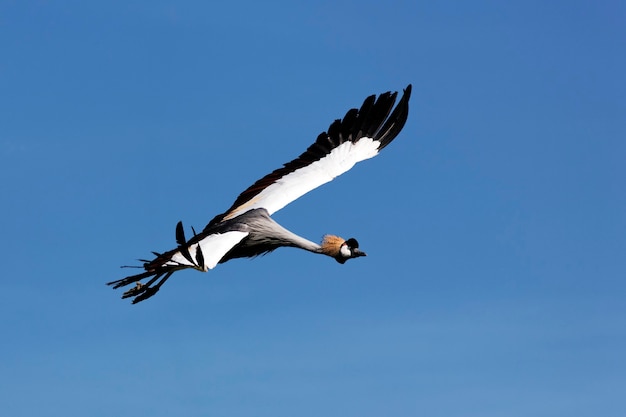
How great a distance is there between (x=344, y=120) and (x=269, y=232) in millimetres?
5144

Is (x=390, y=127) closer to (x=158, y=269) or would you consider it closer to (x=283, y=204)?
(x=283, y=204)

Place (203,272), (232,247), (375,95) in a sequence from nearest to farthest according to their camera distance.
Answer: (203,272), (232,247), (375,95)

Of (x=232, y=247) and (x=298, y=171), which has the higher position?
(x=298, y=171)

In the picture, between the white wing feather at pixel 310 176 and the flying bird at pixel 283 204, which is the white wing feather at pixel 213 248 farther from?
the white wing feather at pixel 310 176

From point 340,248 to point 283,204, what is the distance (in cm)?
213

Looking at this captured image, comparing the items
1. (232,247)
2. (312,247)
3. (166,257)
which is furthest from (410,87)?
(166,257)

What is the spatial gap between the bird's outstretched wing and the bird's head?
2.01 meters

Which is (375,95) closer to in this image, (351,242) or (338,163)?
(338,163)

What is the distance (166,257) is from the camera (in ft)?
70.5

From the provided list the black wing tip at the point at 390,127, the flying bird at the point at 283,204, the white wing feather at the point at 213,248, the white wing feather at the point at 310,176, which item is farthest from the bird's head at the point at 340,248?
the black wing tip at the point at 390,127

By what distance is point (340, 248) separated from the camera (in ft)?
81.3

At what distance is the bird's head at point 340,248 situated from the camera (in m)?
24.8

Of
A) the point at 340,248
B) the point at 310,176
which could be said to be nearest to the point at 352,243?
the point at 340,248

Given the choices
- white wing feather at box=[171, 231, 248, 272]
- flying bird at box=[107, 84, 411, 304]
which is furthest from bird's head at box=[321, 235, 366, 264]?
white wing feather at box=[171, 231, 248, 272]
